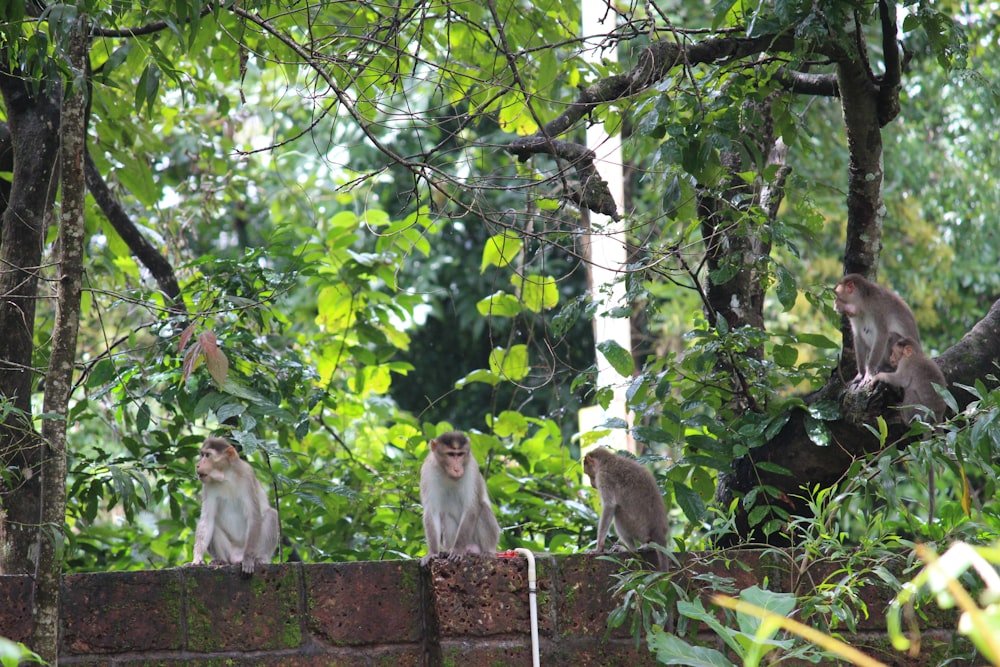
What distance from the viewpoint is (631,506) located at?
5039 mm

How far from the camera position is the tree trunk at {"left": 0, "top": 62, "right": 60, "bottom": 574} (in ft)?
13.4

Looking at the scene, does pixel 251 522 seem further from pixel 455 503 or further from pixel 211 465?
pixel 455 503

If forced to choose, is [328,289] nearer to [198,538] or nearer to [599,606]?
[198,538]

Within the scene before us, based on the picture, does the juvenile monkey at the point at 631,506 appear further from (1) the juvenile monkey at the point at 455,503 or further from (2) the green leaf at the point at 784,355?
(2) the green leaf at the point at 784,355

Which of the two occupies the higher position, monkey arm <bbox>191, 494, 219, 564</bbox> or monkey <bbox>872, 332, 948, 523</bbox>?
monkey <bbox>872, 332, 948, 523</bbox>

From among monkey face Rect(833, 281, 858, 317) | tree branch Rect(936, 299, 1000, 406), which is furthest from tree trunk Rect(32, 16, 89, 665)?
tree branch Rect(936, 299, 1000, 406)

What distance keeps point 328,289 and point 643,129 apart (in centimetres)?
294

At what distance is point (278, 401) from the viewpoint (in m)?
5.09

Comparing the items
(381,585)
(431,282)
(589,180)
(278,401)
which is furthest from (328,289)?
(431,282)

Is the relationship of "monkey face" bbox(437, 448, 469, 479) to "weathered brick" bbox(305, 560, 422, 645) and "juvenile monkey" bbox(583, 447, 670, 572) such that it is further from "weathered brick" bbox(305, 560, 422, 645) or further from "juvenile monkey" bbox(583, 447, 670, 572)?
"weathered brick" bbox(305, 560, 422, 645)

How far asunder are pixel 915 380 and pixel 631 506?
60.6 inches

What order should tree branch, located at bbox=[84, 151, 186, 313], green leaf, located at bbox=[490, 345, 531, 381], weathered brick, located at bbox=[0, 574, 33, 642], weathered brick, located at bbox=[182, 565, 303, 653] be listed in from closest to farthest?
1. weathered brick, located at bbox=[0, 574, 33, 642]
2. weathered brick, located at bbox=[182, 565, 303, 653]
3. green leaf, located at bbox=[490, 345, 531, 381]
4. tree branch, located at bbox=[84, 151, 186, 313]

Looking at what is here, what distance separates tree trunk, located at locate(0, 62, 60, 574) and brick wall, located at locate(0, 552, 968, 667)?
1.50 feet

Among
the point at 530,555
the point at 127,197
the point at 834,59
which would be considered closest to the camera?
the point at 530,555
